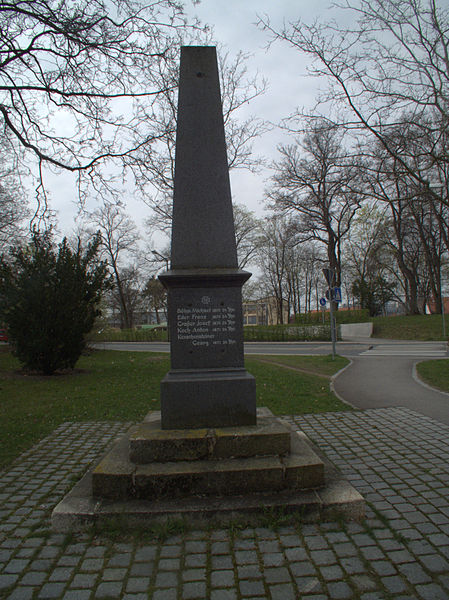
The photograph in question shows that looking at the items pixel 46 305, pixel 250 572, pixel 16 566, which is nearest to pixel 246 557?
→ pixel 250 572

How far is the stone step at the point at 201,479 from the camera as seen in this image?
3.16m

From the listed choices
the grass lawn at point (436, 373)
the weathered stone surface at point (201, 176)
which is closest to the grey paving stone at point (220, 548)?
the weathered stone surface at point (201, 176)

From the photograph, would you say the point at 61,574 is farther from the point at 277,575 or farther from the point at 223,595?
the point at 277,575

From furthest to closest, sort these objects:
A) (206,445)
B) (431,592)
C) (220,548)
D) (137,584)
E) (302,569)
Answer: (206,445) → (220,548) → (302,569) → (137,584) → (431,592)

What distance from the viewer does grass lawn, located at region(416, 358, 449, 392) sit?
8.96 m

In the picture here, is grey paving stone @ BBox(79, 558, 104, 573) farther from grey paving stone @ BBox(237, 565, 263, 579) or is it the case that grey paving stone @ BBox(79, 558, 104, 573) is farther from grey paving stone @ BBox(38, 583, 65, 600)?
grey paving stone @ BBox(237, 565, 263, 579)

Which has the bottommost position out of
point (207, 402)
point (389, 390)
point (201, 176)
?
point (389, 390)

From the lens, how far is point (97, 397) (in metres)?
8.27

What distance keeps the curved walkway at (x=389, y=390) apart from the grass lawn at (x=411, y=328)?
14966 millimetres

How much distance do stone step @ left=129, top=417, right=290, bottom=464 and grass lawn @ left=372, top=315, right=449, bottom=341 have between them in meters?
23.8

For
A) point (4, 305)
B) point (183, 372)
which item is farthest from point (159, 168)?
point (183, 372)

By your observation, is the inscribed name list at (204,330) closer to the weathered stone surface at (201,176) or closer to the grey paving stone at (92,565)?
the weathered stone surface at (201,176)

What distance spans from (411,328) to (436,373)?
60.6 feet

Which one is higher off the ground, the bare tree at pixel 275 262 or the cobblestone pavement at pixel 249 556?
the bare tree at pixel 275 262
